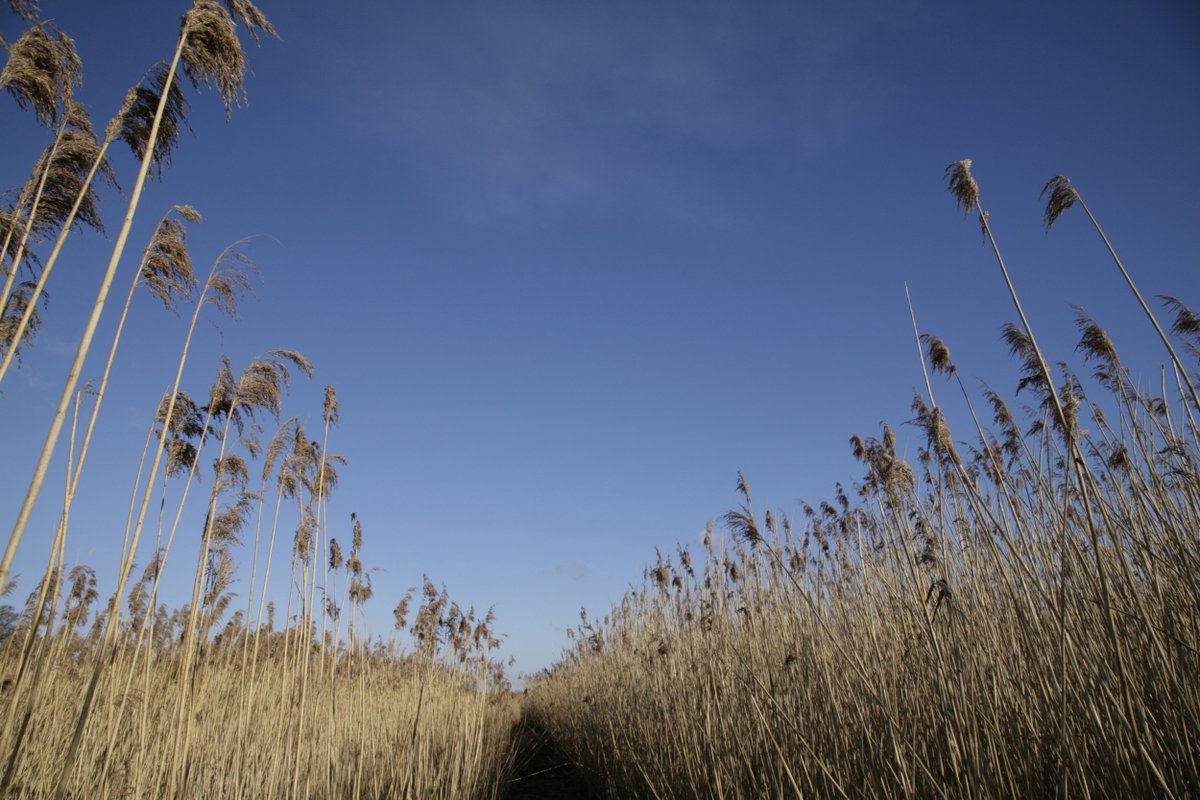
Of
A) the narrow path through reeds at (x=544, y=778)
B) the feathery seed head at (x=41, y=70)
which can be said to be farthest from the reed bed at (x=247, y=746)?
the feathery seed head at (x=41, y=70)

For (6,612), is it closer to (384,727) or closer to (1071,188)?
(384,727)

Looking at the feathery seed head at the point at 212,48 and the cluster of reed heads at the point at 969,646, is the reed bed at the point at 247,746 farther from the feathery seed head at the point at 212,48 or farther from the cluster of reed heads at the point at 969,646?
the feathery seed head at the point at 212,48

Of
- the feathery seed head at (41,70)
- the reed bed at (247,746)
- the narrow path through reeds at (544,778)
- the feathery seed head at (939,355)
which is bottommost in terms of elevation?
the narrow path through reeds at (544,778)

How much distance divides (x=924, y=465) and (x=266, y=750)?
20.4 ft

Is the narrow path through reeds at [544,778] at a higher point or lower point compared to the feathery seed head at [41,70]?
lower

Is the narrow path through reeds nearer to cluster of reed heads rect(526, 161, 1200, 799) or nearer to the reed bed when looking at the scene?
the reed bed

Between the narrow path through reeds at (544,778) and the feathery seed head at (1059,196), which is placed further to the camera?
the narrow path through reeds at (544,778)

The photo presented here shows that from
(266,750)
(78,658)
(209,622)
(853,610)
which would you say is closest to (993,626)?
(853,610)

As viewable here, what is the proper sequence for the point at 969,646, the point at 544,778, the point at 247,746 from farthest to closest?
1. the point at 544,778
2. the point at 247,746
3. the point at 969,646

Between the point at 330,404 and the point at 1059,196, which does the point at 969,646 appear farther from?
the point at 330,404

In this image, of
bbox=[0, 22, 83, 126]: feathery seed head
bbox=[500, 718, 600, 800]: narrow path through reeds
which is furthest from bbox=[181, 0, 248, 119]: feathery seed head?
bbox=[500, 718, 600, 800]: narrow path through reeds

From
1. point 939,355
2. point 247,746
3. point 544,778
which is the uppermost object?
point 939,355

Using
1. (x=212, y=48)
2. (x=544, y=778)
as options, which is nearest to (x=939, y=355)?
(x=212, y=48)

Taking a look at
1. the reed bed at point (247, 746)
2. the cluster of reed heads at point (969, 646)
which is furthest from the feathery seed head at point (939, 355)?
the reed bed at point (247, 746)
